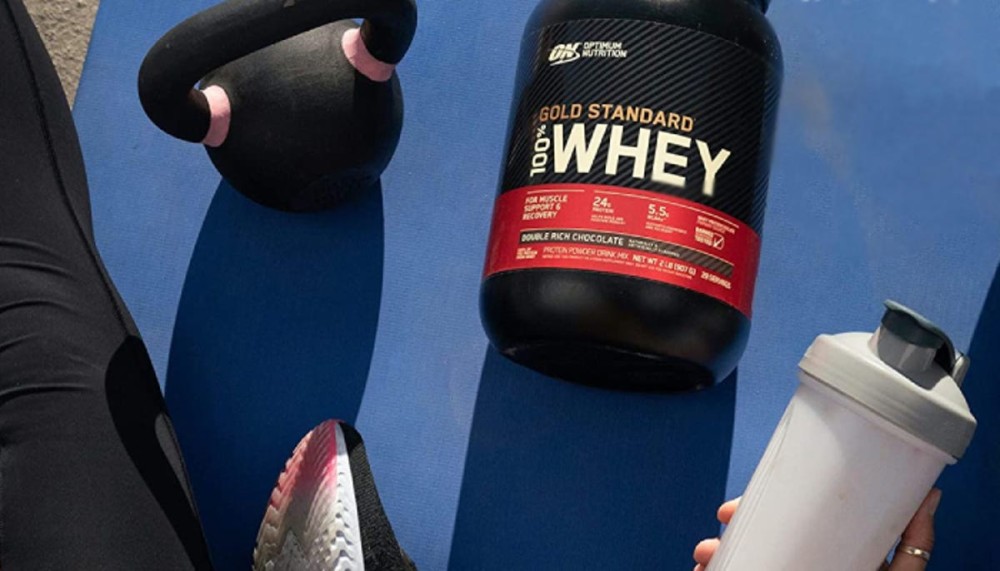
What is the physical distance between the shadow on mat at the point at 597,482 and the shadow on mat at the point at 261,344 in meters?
0.12

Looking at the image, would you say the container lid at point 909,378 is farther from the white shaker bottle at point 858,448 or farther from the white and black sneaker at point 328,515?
the white and black sneaker at point 328,515

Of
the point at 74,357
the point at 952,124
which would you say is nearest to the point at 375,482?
the point at 74,357

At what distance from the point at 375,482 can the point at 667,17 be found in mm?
368

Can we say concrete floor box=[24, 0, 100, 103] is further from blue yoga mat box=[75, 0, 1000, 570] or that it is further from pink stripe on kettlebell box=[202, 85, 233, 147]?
pink stripe on kettlebell box=[202, 85, 233, 147]

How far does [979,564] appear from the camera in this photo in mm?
646

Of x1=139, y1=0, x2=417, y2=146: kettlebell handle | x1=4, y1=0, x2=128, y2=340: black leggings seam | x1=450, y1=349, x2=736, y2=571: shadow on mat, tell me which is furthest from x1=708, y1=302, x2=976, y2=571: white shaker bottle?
x1=4, y1=0, x2=128, y2=340: black leggings seam

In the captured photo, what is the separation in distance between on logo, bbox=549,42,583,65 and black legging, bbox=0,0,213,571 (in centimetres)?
35

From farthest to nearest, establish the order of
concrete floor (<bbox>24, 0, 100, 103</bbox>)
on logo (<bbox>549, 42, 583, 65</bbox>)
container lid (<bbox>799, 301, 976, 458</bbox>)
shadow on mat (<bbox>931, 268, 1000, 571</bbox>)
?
concrete floor (<bbox>24, 0, 100, 103</bbox>), shadow on mat (<bbox>931, 268, 1000, 571</bbox>), on logo (<bbox>549, 42, 583, 65</bbox>), container lid (<bbox>799, 301, 976, 458</bbox>)

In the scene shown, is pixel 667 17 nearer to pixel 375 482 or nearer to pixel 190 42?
pixel 190 42

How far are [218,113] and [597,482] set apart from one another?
35cm

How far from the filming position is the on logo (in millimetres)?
534

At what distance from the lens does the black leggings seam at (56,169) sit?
0.68 metres

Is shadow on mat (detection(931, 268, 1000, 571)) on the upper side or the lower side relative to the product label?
lower

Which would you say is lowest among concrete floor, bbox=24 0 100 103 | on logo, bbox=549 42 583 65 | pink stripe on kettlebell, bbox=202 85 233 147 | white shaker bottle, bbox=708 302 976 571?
white shaker bottle, bbox=708 302 976 571
